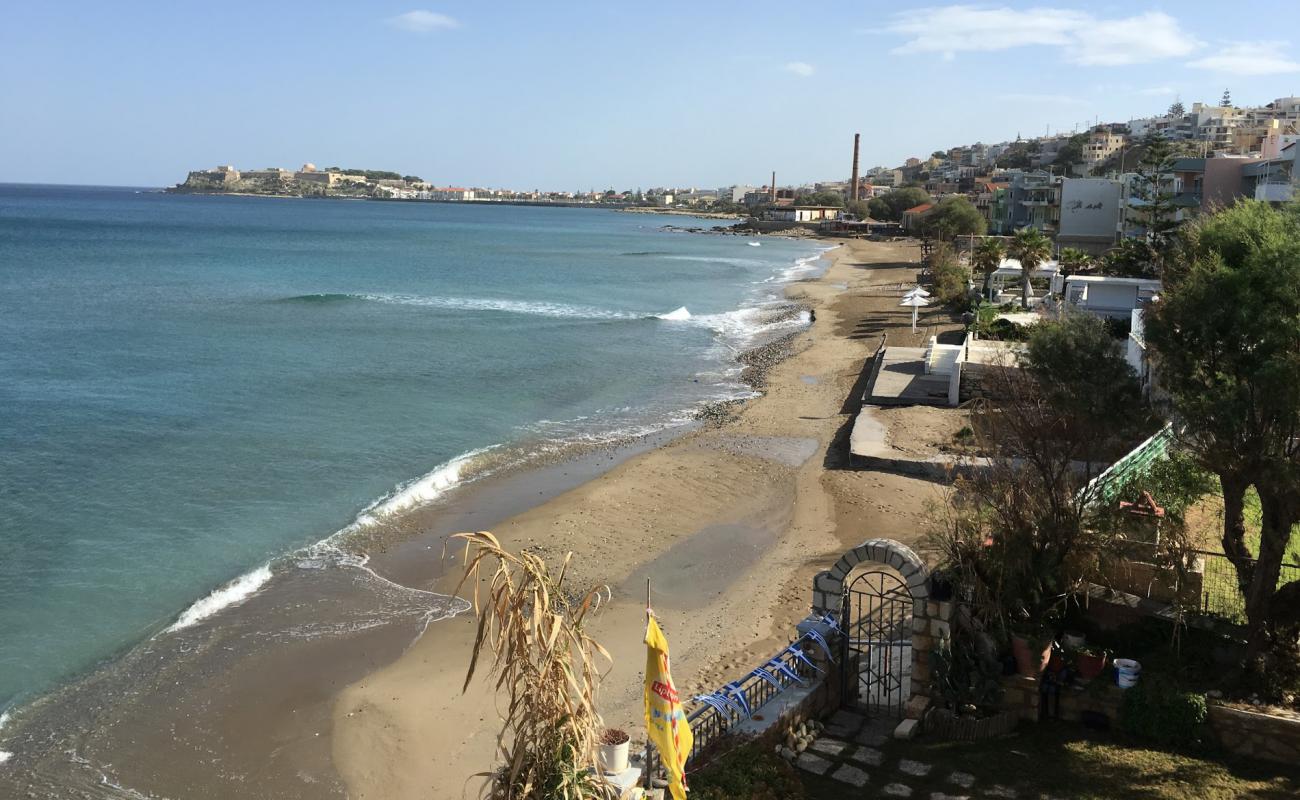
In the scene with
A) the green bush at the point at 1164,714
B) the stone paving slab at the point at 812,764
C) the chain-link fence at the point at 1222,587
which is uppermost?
the chain-link fence at the point at 1222,587

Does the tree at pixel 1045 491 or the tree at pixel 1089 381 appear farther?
the tree at pixel 1089 381

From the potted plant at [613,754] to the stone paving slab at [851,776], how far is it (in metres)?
2.63

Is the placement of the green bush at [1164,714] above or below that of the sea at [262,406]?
above

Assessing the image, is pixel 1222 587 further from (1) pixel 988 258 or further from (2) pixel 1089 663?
(1) pixel 988 258

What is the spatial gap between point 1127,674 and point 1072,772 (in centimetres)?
139

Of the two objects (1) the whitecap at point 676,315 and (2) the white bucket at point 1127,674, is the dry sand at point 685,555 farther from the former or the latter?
(1) the whitecap at point 676,315

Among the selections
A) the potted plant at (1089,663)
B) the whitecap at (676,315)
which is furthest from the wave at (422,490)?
the whitecap at (676,315)

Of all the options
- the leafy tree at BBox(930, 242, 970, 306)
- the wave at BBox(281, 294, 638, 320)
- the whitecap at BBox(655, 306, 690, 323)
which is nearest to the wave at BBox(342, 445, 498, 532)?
the whitecap at BBox(655, 306, 690, 323)

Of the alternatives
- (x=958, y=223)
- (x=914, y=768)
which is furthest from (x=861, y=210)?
(x=914, y=768)

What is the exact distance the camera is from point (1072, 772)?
9.19 metres

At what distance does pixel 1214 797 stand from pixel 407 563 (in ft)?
42.0

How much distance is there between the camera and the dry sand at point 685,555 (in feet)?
39.8

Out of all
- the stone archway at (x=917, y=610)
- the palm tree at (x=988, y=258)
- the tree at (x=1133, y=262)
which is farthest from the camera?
the palm tree at (x=988, y=258)

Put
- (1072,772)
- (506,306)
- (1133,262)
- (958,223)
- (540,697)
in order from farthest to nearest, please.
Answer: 1. (958,223)
2. (506,306)
3. (1133,262)
4. (1072,772)
5. (540,697)
